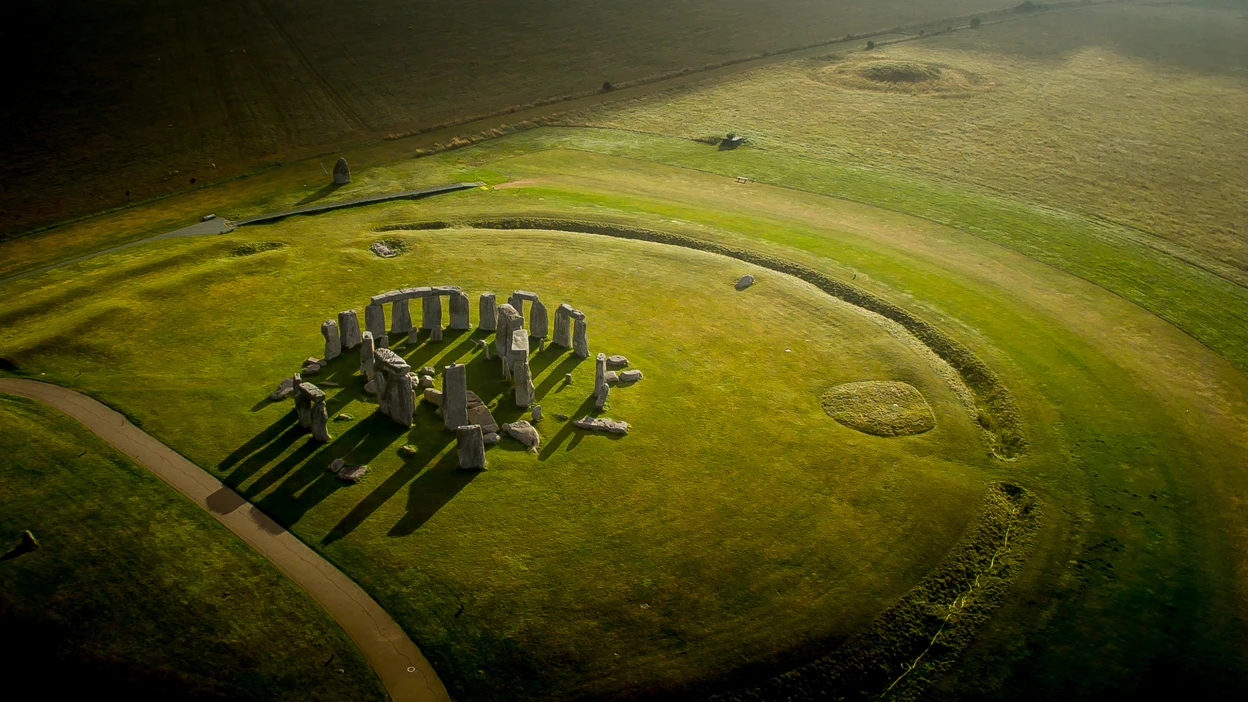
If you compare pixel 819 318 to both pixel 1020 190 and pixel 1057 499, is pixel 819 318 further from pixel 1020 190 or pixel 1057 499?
pixel 1020 190

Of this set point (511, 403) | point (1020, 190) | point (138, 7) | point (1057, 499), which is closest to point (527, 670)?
point (511, 403)

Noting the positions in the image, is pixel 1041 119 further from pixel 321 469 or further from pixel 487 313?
pixel 321 469

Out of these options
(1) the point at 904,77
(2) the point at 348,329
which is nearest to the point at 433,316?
(2) the point at 348,329

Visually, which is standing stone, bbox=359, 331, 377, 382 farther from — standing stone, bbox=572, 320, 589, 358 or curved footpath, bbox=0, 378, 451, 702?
standing stone, bbox=572, 320, 589, 358

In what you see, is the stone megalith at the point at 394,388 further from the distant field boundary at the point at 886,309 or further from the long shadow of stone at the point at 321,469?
the distant field boundary at the point at 886,309

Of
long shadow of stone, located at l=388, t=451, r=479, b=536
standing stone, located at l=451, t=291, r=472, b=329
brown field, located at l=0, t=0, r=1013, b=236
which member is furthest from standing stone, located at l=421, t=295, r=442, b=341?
brown field, located at l=0, t=0, r=1013, b=236

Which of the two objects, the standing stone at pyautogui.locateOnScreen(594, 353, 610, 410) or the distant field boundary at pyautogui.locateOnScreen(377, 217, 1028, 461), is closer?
the standing stone at pyautogui.locateOnScreen(594, 353, 610, 410)
